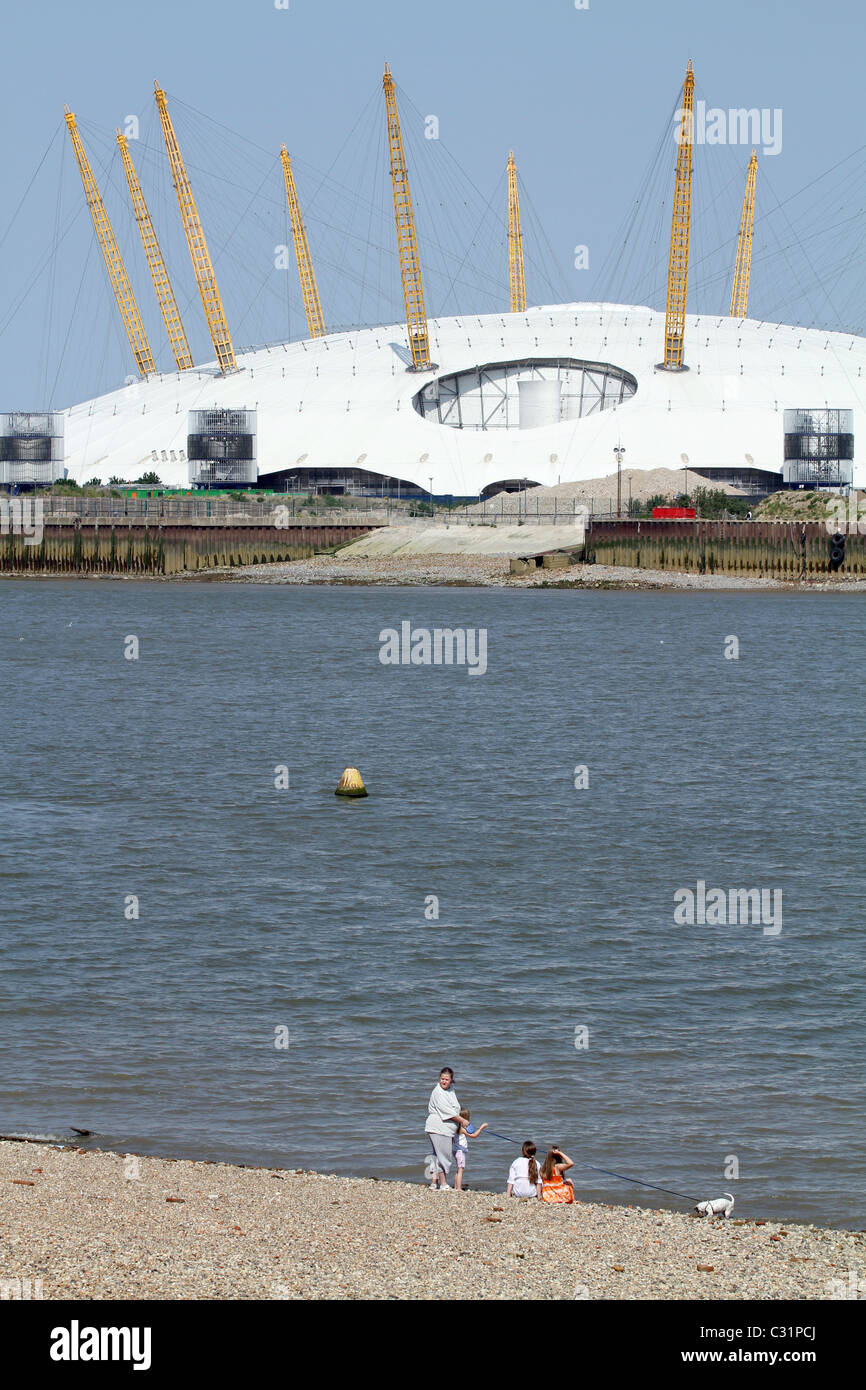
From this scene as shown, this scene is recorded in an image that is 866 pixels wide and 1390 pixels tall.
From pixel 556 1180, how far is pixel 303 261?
189612 millimetres

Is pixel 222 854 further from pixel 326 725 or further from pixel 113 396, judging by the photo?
pixel 113 396

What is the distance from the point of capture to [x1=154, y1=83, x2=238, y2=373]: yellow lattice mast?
174 metres

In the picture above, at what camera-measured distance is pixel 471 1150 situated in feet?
56.7

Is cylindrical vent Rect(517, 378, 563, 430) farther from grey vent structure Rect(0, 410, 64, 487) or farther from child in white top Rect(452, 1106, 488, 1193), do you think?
child in white top Rect(452, 1106, 488, 1193)

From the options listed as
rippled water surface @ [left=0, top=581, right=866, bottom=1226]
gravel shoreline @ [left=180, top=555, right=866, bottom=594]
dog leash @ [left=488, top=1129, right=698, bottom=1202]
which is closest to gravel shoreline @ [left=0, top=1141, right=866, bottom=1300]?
dog leash @ [left=488, top=1129, right=698, bottom=1202]

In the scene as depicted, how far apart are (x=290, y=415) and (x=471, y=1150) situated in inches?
5945

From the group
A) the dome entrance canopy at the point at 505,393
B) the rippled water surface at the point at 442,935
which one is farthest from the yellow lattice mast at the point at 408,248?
the rippled water surface at the point at 442,935

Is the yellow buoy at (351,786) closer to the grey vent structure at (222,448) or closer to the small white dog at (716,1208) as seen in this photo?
the small white dog at (716,1208)

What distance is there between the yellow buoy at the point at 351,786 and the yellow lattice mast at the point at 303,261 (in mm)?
161525

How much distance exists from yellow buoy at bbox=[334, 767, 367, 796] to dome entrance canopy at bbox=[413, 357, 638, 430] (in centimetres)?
12484

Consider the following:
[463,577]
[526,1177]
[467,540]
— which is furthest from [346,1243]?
[467,540]

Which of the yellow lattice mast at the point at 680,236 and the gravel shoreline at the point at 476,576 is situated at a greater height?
the yellow lattice mast at the point at 680,236

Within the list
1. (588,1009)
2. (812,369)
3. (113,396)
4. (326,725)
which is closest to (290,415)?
(113,396)

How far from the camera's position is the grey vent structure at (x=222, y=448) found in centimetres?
15725
